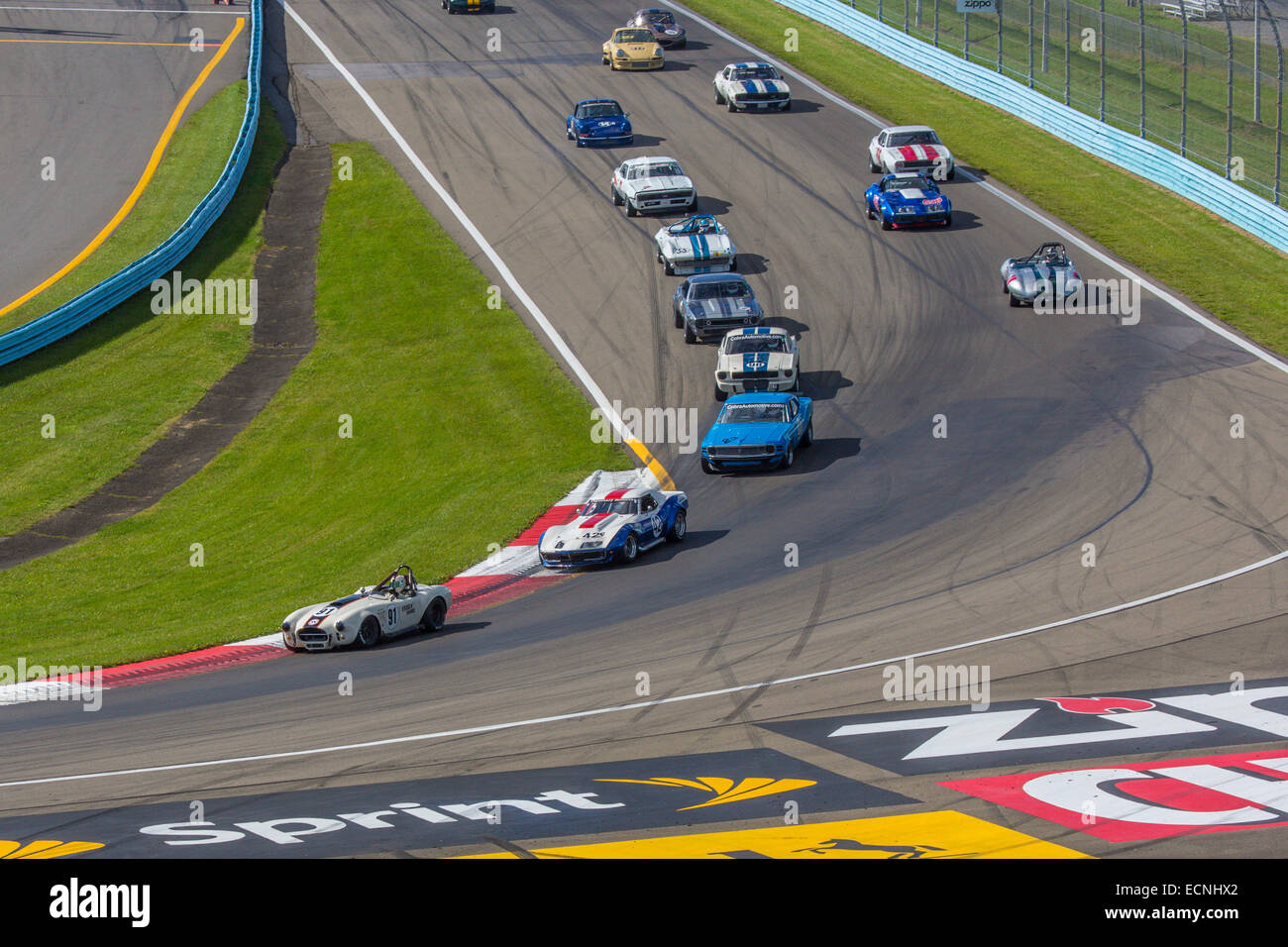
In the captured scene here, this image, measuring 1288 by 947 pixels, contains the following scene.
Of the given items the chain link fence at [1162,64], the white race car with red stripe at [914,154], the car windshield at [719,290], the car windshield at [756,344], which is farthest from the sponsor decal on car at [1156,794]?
the white race car with red stripe at [914,154]

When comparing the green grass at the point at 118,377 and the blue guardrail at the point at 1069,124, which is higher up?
the blue guardrail at the point at 1069,124

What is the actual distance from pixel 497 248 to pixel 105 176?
13851 millimetres

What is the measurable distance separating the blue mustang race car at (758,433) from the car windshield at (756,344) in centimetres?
228

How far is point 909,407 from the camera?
28469mm

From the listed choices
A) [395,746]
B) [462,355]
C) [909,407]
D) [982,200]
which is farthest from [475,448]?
[982,200]

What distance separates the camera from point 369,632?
19.1m

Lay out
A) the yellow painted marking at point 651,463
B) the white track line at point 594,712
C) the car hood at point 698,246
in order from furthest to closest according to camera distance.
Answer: the car hood at point 698,246
the yellow painted marking at point 651,463
the white track line at point 594,712

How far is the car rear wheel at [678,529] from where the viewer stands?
22.8 metres

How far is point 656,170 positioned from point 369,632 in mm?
23951

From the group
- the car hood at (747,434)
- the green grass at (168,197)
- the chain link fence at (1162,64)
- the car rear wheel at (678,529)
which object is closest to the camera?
the car rear wheel at (678,529)

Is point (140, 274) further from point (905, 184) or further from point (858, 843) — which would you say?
point (858, 843)

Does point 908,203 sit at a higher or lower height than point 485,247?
higher
